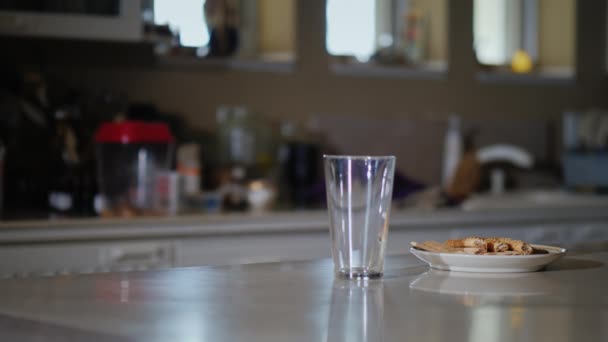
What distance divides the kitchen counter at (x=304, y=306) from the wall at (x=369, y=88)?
1759 mm

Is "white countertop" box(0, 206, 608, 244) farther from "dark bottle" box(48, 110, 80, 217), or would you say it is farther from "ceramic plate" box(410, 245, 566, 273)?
"ceramic plate" box(410, 245, 566, 273)

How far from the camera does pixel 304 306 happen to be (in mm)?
675

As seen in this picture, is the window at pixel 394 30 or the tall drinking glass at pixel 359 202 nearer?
the tall drinking glass at pixel 359 202

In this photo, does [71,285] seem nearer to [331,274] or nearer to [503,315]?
[331,274]

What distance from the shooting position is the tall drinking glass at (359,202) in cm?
79

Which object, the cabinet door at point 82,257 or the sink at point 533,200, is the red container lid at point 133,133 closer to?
the cabinet door at point 82,257

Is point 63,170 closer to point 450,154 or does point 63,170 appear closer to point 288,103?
point 288,103

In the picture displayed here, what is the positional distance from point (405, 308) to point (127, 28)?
1.79 meters

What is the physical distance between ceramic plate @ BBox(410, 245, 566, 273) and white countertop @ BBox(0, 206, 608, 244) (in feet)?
3.85

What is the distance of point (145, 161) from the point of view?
2191mm

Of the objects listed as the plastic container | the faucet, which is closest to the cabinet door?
the plastic container

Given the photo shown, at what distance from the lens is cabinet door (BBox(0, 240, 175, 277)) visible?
1864 millimetres

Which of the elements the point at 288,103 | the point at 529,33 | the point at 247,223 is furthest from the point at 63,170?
the point at 529,33

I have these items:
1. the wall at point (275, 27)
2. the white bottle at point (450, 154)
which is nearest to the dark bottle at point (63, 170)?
the wall at point (275, 27)
